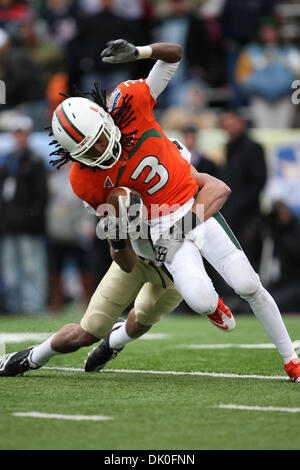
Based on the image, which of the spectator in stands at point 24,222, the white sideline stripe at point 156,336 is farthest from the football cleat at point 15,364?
the spectator in stands at point 24,222

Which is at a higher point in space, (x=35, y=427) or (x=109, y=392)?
(x=35, y=427)

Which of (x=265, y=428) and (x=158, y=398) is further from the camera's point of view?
(x=158, y=398)

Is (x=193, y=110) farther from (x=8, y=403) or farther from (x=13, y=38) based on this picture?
(x=8, y=403)

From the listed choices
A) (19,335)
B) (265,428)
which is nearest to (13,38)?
(19,335)

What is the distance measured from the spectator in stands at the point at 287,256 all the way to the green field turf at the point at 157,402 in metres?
3.09

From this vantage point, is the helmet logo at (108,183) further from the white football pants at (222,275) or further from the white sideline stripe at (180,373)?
the white sideline stripe at (180,373)

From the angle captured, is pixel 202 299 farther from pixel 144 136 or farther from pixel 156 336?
pixel 156 336

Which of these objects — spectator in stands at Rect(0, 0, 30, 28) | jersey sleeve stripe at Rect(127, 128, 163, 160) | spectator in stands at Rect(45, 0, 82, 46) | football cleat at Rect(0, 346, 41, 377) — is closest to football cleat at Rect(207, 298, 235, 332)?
jersey sleeve stripe at Rect(127, 128, 163, 160)

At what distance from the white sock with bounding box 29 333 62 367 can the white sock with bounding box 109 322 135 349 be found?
41 centimetres

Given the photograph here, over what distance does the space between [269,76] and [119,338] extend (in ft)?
19.3

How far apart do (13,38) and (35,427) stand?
338 inches

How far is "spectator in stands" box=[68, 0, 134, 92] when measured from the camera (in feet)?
36.1

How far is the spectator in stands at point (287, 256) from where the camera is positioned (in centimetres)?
970

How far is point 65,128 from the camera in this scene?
15.7ft
